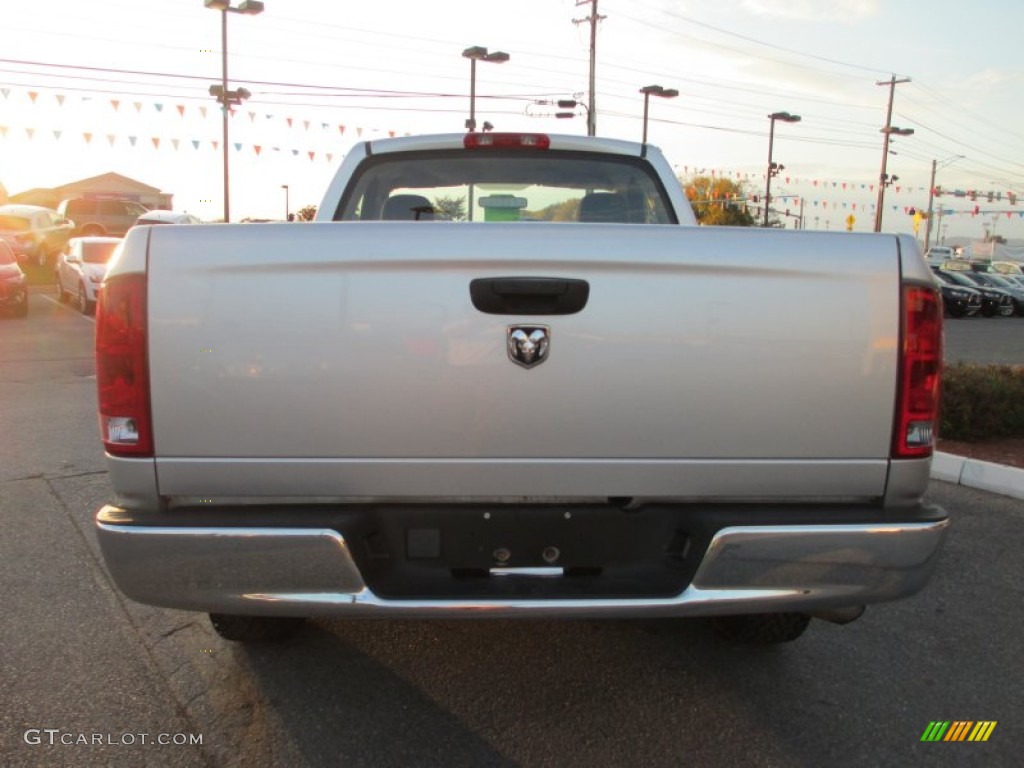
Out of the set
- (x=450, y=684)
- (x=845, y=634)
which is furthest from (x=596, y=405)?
(x=845, y=634)

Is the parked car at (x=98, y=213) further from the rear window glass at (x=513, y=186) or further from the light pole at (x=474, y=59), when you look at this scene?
the rear window glass at (x=513, y=186)

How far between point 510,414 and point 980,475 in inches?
191

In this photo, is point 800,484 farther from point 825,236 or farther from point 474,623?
point 474,623

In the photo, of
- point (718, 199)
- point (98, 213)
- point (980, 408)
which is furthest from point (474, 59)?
point (718, 199)

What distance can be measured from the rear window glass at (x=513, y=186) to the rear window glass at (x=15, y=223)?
25340mm

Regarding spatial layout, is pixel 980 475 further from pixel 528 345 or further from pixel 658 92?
pixel 658 92

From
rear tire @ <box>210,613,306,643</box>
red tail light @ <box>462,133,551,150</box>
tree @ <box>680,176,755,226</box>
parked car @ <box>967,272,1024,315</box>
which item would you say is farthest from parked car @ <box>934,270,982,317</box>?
tree @ <box>680,176,755,226</box>

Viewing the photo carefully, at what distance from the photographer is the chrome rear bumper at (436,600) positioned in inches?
87.4

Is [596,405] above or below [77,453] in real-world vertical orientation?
above

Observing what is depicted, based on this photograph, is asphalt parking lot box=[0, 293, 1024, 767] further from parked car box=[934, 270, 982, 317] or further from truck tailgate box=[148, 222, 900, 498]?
parked car box=[934, 270, 982, 317]

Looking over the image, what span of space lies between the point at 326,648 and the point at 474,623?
0.62 m

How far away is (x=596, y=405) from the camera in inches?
89.3

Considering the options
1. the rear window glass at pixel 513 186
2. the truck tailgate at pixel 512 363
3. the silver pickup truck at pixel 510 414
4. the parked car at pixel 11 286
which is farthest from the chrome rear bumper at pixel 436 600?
the parked car at pixel 11 286

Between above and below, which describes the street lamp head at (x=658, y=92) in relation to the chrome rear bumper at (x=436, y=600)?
above
